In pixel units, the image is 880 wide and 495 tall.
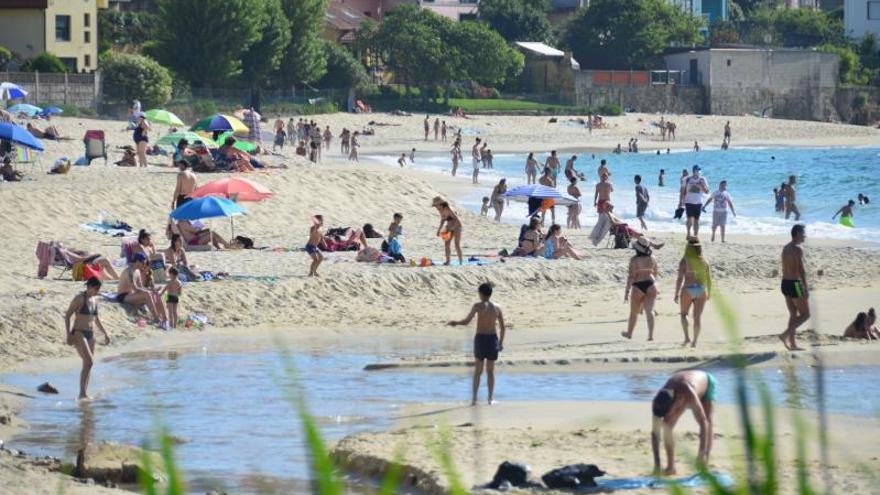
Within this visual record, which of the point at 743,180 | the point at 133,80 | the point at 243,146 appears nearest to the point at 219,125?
the point at 243,146

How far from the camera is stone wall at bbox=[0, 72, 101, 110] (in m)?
54.3

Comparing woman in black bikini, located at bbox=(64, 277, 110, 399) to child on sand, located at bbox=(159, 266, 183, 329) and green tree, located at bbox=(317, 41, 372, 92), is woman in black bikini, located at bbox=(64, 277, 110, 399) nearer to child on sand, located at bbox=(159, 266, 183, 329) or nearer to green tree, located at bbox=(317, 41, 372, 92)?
child on sand, located at bbox=(159, 266, 183, 329)

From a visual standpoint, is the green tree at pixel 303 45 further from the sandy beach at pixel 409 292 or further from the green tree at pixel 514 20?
the sandy beach at pixel 409 292

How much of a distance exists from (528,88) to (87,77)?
38423 mm

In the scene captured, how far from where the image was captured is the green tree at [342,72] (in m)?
76.9

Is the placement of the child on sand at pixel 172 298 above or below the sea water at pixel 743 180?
below

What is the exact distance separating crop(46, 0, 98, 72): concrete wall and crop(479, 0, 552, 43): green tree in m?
36.9

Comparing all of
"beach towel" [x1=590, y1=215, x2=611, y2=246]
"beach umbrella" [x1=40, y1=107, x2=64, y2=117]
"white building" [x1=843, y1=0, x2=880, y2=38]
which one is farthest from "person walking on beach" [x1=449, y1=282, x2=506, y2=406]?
"white building" [x1=843, y1=0, x2=880, y2=38]

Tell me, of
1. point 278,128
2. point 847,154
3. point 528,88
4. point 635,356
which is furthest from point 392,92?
point 635,356

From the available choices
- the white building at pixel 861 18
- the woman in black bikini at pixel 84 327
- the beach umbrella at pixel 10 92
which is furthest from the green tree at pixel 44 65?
the white building at pixel 861 18

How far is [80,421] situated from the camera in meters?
14.0

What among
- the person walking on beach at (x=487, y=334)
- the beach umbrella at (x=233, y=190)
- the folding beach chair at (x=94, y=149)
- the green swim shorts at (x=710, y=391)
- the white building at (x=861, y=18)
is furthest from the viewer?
the white building at (x=861, y=18)

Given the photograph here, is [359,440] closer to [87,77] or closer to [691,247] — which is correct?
[691,247]

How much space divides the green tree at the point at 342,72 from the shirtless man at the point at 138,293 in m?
58.5
